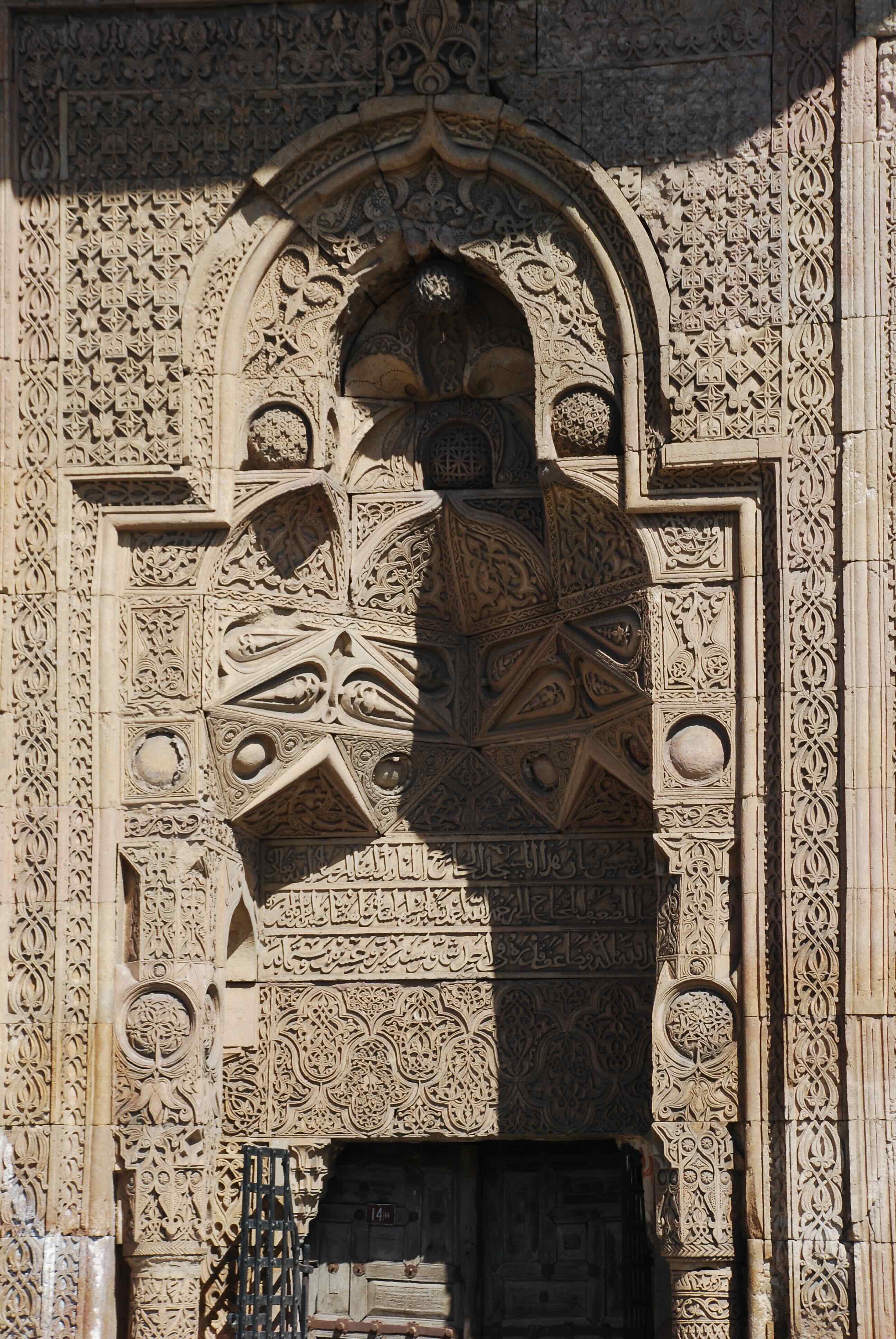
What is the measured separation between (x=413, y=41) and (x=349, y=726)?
10.0 feet

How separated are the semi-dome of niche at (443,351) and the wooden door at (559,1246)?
3529 millimetres

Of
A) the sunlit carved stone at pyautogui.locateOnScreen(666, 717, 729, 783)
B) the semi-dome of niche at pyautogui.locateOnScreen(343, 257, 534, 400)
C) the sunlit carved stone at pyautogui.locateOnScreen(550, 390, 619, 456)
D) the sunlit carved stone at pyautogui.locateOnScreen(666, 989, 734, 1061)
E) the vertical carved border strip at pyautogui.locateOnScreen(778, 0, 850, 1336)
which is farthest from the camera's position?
the semi-dome of niche at pyautogui.locateOnScreen(343, 257, 534, 400)

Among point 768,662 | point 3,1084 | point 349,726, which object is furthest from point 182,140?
point 3,1084

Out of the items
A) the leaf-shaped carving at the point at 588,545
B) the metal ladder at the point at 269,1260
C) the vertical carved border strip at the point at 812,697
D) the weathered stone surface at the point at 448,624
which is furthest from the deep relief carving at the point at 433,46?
the metal ladder at the point at 269,1260

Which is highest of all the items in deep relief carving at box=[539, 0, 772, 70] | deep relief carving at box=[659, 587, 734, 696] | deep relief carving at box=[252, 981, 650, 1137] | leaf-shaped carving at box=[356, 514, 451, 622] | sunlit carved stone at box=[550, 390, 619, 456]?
deep relief carving at box=[539, 0, 772, 70]

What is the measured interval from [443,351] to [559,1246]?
4139 mm

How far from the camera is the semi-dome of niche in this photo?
398 inches

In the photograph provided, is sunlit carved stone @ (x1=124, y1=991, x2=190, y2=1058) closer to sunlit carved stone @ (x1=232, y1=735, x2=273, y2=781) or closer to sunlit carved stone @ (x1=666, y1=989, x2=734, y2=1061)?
sunlit carved stone @ (x1=232, y1=735, x2=273, y2=781)

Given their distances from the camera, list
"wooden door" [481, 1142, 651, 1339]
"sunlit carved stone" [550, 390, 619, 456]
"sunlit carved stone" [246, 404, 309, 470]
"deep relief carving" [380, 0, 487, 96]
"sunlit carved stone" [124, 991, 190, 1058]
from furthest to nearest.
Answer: "wooden door" [481, 1142, 651, 1339] → "sunlit carved stone" [246, 404, 309, 470] → "deep relief carving" [380, 0, 487, 96] → "sunlit carved stone" [550, 390, 619, 456] → "sunlit carved stone" [124, 991, 190, 1058]

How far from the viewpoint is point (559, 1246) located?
10.1 m

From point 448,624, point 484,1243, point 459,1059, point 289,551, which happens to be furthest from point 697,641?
point 484,1243

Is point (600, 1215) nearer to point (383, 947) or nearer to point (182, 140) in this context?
point (383, 947)

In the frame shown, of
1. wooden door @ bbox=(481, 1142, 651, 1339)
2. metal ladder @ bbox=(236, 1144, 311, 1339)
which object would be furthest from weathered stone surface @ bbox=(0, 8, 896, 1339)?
wooden door @ bbox=(481, 1142, 651, 1339)

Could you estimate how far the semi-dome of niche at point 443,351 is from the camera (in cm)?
1012
